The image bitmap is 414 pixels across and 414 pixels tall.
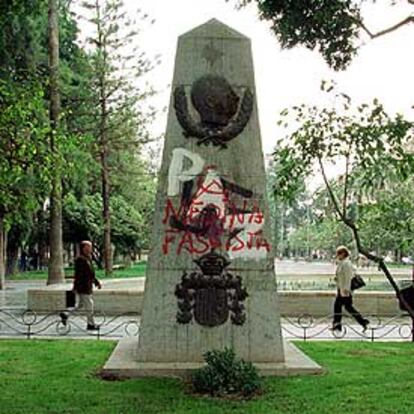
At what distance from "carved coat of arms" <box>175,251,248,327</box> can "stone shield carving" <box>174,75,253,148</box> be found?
1.67m

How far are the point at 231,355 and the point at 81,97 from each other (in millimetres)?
22837

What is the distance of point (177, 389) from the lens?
8445 millimetres

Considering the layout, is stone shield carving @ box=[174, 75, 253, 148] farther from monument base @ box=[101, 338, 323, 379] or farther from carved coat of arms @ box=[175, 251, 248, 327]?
monument base @ box=[101, 338, 323, 379]

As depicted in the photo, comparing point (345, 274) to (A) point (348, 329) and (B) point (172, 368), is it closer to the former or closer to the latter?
(A) point (348, 329)

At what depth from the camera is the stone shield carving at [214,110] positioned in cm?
972

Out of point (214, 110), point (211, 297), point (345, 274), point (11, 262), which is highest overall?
point (214, 110)

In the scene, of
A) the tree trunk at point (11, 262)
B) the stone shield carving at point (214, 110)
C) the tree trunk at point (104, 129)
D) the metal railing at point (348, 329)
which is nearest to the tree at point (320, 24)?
the stone shield carving at point (214, 110)

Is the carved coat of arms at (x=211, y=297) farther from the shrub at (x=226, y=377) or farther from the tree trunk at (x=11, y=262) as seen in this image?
the tree trunk at (x=11, y=262)

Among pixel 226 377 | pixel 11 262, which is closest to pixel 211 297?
pixel 226 377

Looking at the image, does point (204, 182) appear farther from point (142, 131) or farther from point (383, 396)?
point (142, 131)

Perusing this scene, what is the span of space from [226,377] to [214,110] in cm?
342

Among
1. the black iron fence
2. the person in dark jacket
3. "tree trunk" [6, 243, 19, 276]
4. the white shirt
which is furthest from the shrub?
"tree trunk" [6, 243, 19, 276]

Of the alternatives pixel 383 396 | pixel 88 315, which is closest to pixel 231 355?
pixel 383 396

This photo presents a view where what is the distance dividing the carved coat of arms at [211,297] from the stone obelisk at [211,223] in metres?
0.01
